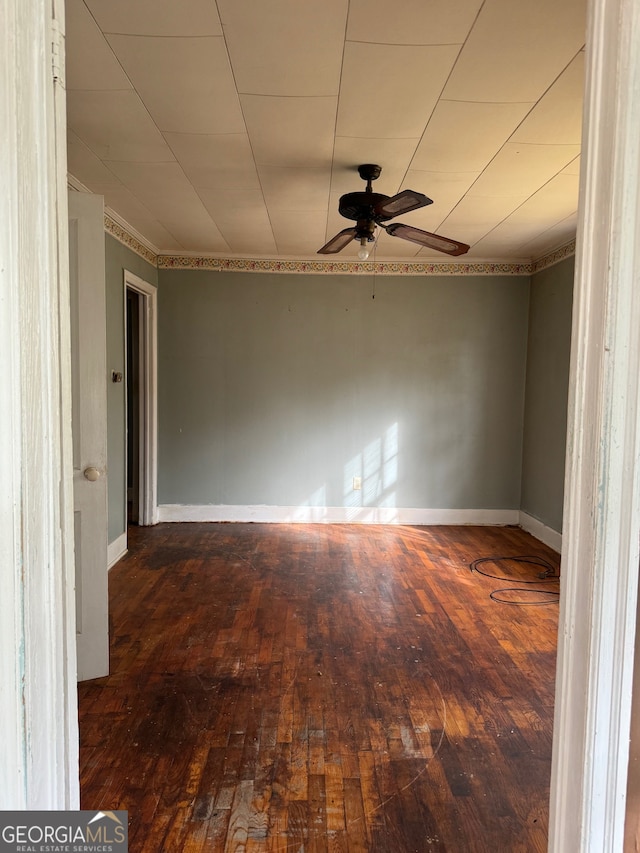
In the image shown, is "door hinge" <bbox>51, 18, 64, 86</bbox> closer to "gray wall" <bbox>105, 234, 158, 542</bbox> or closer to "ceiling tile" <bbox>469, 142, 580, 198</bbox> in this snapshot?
"ceiling tile" <bbox>469, 142, 580, 198</bbox>

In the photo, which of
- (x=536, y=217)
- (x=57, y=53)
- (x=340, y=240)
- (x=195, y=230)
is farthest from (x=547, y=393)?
(x=57, y=53)

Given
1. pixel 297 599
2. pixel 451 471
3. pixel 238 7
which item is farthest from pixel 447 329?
pixel 238 7

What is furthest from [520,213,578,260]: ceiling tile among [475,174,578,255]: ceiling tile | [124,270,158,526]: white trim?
[124,270,158,526]: white trim

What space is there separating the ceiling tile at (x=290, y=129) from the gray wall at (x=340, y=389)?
2.30 m

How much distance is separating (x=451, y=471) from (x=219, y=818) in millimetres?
3957

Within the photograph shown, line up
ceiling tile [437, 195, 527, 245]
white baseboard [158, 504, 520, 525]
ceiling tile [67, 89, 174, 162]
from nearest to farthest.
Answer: ceiling tile [67, 89, 174, 162]
ceiling tile [437, 195, 527, 245]
white baseboard [158, 504, 520, 525]

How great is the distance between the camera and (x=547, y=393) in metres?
4.54

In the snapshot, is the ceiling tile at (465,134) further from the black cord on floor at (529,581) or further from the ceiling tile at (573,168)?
the black cord on floor at (529,581)

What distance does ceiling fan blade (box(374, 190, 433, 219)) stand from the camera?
7.59 ft

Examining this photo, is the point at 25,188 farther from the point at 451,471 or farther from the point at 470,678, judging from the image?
the point at 451,471

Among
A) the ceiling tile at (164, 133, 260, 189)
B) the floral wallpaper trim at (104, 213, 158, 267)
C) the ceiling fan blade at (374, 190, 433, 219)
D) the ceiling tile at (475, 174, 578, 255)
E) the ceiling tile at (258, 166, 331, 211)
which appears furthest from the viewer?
the floral wallpaper trim at (104, 213, 158, 267)

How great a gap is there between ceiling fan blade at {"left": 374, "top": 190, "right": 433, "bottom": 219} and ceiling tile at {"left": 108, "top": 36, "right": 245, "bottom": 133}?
0.77 m

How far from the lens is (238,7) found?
5.33 feet

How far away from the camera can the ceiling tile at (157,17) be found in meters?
1.62
